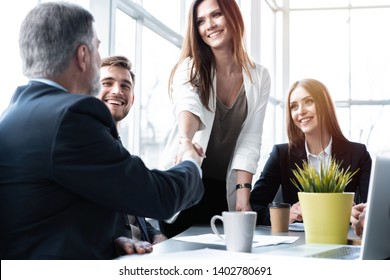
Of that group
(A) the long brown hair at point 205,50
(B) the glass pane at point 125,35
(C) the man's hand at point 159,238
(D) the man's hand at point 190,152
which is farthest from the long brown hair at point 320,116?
(B) the glass pane at point 125,35

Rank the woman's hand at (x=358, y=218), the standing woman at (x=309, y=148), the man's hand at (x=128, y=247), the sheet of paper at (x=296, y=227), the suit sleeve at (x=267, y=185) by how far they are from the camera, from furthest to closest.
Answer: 1. the standing woman at (x=309, y=148)
2. the suit sleeve at (x=267, y=185)
3. the sheet of paper at (x=296, y=227)
4. the woman's hand at (x=358, y=218)
5. the man's hand at (x=128, y=247)

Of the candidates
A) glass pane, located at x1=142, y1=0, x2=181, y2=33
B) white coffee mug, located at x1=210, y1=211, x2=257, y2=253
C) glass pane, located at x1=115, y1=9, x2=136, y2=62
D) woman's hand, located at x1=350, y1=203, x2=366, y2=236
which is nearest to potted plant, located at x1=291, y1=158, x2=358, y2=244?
woman's hand, located at x1=350, y1=203, x2=366, y2=236

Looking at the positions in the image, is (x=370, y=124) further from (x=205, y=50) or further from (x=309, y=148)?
(x=205, y=50)

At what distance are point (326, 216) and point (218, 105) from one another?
897mm

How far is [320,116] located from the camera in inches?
91.7

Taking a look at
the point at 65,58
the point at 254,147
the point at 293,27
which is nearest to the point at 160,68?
the point at 254,147

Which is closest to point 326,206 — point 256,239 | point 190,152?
point 256,239

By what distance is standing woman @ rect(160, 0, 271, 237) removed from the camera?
1902mm

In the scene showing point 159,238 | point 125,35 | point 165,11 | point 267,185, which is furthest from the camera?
point 165,11

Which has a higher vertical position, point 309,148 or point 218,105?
point 218,105

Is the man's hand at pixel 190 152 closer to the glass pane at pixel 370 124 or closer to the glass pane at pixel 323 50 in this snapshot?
the glass pane at pixel 370 124

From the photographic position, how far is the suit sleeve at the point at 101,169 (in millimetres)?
960

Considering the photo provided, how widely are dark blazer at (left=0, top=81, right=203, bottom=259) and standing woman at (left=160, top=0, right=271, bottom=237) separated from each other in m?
0.81

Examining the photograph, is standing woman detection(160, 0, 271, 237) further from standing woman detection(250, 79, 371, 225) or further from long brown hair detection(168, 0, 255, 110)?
standing woman detection(250, 79, 371, 225)
